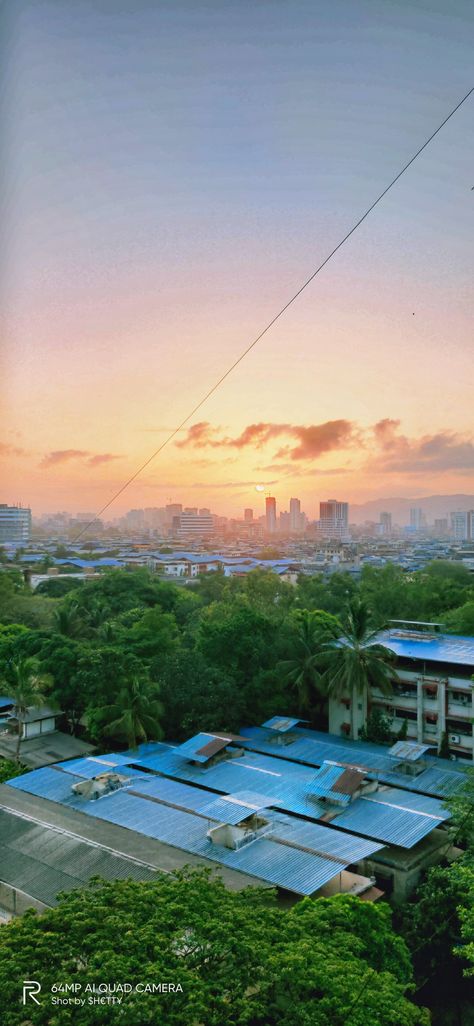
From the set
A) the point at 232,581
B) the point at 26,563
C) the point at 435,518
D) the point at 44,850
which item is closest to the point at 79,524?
the point at 26,563

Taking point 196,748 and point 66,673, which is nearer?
point 196,748

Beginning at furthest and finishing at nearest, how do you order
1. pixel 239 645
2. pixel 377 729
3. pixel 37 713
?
1. pixel 239 645
2. pixel 377 729
3. pixel 37 713

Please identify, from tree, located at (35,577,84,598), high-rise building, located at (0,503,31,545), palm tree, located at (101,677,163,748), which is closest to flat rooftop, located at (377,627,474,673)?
palm tree, located at (101,677,163,748)

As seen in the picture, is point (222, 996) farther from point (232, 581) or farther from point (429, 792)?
point (232, 581)

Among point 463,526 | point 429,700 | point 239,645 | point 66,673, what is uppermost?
point 463,526

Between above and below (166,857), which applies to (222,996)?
above

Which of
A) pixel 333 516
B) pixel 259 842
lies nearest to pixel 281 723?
pixel 259 842

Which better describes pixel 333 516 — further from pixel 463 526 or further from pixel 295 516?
pixel 463 526

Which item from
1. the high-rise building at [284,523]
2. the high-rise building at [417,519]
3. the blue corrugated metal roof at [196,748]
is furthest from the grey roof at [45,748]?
the high-rise building at [417,519]
